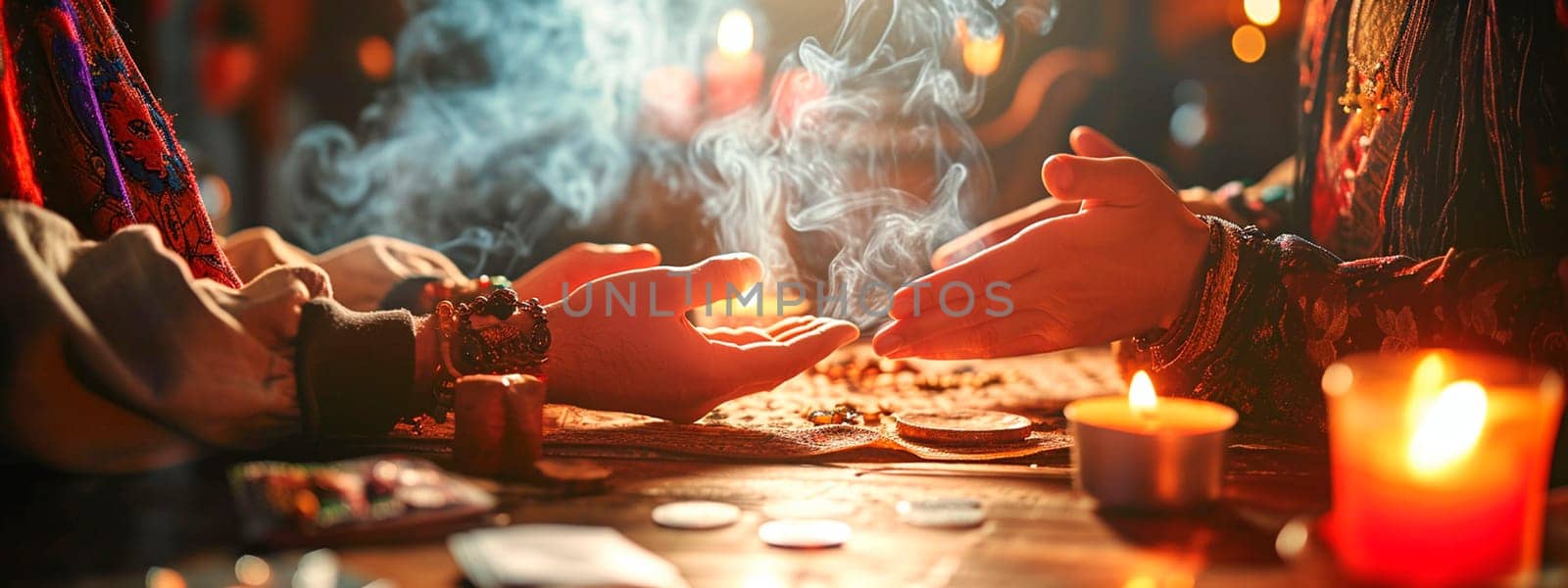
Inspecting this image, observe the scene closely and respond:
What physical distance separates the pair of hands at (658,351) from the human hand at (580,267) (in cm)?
39

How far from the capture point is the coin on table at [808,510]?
128 centimetres

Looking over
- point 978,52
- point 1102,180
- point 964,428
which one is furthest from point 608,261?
point 978,52

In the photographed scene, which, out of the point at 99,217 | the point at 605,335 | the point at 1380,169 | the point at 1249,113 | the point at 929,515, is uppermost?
the point at 1249,113

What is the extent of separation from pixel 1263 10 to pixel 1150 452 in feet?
17.5

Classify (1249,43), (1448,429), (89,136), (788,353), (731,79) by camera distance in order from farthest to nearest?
1. (1249,43)
2. (731,79)
3. (788,353)
4. (89,136)
5. (1448,429)

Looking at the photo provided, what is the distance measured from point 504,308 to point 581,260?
0.62 meters

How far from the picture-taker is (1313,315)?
176 cm

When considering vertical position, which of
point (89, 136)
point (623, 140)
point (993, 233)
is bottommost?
point (993, 233)

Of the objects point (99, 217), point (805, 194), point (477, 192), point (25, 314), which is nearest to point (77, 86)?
point (99, 217)

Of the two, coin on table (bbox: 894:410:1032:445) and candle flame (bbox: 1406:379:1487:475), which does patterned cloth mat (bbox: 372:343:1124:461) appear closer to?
coin on table (bbox: 894:410:1032:445)

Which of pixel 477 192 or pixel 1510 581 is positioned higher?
pixel 477 192

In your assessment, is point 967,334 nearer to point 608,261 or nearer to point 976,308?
point 976,308

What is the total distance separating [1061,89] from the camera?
6613 millimetres

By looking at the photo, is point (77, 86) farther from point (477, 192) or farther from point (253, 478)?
point (477, 192)
